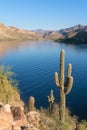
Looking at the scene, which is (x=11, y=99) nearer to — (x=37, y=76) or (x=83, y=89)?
(x=83, y=89)

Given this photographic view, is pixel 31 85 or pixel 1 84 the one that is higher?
pixel 1 84

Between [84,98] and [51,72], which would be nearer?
[84,98]

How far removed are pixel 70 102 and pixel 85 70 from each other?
40.6 metres

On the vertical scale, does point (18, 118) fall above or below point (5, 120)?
below

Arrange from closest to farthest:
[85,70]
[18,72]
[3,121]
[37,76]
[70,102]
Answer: [3,121]
[70,102]
[37,76]
[18,72]
[85,70]

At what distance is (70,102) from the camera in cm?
5703

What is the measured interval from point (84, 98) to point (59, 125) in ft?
109

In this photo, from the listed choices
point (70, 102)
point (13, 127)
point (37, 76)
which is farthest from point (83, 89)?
point (13, 127)

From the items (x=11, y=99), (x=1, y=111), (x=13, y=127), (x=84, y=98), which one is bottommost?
(x=84, y=98)

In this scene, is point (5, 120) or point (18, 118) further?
point (18, 118)

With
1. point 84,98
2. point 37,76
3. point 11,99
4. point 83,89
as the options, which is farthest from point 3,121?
point 37,76

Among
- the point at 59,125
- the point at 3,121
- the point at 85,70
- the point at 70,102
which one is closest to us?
the point at 3,121

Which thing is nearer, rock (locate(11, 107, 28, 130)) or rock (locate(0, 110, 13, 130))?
rock (locate(0, 110, 13, 130))

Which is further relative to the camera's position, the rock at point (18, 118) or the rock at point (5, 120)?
the rock at point (18, 118)
